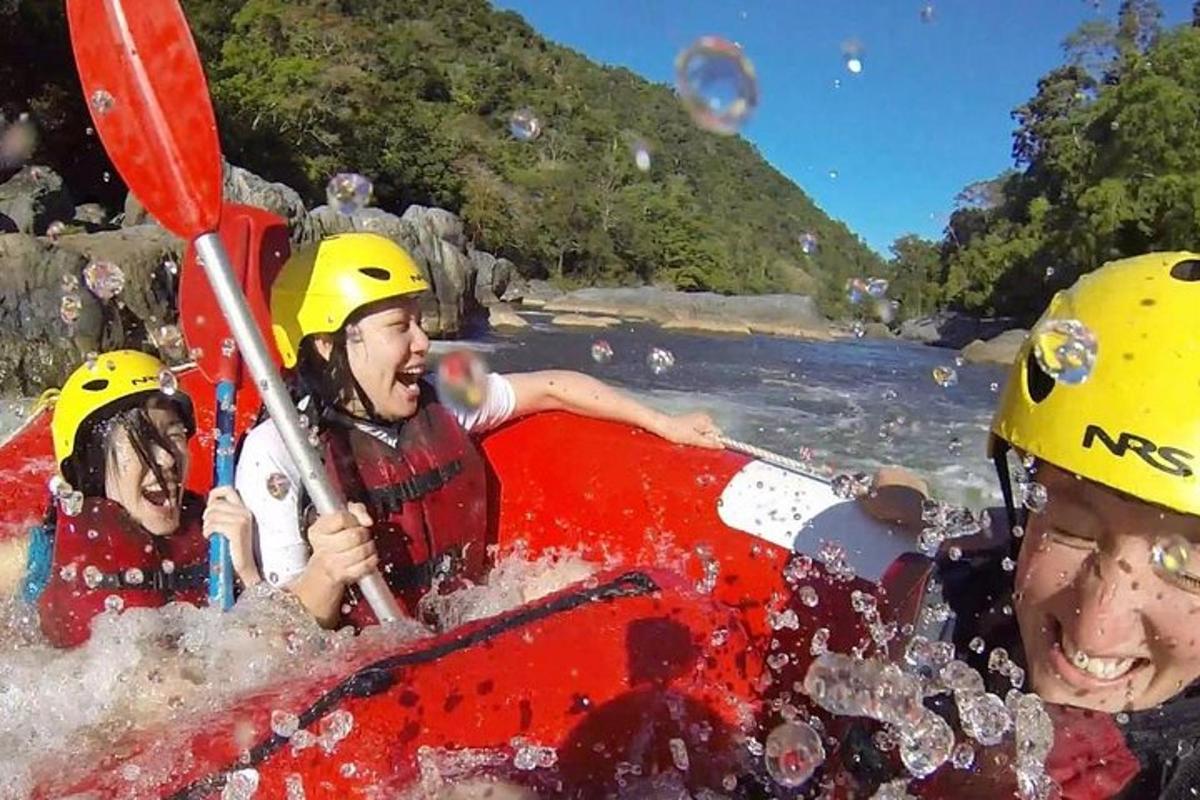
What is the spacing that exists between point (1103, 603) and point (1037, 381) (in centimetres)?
27

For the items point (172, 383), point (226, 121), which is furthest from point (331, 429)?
point (226, 121)

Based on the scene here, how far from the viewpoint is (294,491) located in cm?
208

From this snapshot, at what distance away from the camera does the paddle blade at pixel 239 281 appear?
2346 millimetres

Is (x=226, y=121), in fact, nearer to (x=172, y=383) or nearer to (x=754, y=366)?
(x=754, y=366)

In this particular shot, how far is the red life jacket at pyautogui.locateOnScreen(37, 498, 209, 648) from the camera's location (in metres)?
2.14

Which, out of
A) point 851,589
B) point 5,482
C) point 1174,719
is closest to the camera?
point 1174,719

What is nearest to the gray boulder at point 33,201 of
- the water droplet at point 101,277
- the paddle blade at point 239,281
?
the water droplet at point 101,277

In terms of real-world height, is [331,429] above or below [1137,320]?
below

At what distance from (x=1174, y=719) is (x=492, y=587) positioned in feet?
5.14

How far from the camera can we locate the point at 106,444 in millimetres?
2207

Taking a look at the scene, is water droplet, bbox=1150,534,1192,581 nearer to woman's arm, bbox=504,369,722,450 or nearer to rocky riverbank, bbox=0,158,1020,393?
woman's arm, bbox=504,369,722,450

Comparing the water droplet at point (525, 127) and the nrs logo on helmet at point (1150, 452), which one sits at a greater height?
the water droplet at point (525, 127)

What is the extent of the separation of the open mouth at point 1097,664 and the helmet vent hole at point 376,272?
1517 mm

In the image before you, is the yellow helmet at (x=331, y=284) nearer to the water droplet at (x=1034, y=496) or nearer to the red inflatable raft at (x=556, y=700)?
the red inflatable raft at (x=556, y=700)
